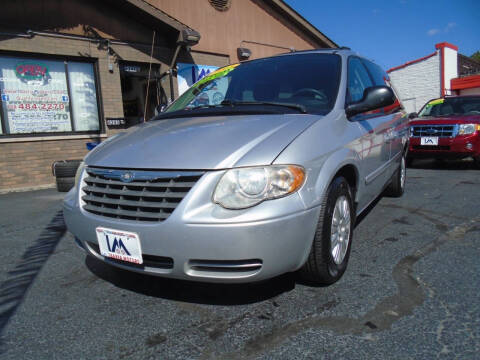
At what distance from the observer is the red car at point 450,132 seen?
6836 mm

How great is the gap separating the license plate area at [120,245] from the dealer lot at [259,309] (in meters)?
0.37

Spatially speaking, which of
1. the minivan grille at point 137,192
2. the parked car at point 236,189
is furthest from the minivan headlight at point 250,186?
the minivan grille at point 137,192

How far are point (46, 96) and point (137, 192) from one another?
6.91 m

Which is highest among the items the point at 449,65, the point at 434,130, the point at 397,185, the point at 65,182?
the point at 449,65

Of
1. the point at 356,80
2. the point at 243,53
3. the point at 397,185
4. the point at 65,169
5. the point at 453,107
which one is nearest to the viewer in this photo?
the point at 356,80

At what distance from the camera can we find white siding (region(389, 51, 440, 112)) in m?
21.9

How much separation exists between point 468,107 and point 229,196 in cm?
789

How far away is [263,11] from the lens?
11828 millimetres

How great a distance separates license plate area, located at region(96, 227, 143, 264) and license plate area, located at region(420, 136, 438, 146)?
6.85 metres

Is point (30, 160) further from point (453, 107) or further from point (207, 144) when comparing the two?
point (453, 107)

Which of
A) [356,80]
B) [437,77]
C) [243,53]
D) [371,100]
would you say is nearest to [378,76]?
[356,80]

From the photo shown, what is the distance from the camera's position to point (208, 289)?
2443mm

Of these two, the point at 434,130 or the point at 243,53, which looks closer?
the point at 434,130

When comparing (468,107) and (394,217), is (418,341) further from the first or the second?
(468,107)
